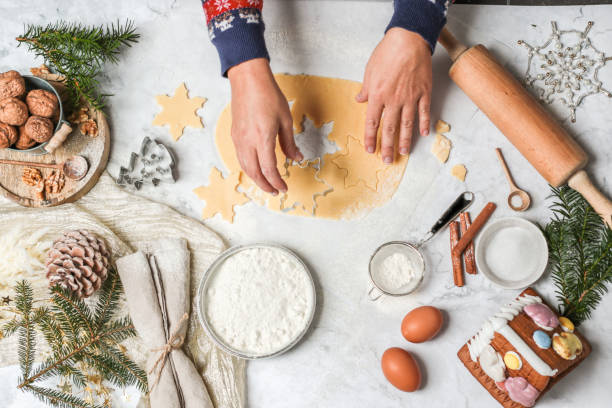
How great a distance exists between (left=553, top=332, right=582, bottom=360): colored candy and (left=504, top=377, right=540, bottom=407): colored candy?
10 centimetres

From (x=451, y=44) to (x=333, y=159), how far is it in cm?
39

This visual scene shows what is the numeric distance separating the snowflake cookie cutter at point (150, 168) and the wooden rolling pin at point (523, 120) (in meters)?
0.75

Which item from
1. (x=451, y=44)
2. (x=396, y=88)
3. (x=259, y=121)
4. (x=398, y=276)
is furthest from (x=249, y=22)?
(x=398, y=276)

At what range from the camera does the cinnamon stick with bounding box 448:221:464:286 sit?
1019mm

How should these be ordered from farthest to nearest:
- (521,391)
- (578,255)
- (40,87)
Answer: (40,87)
(578,255)
(521,391)

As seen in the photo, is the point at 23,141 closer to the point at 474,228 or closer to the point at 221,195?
the point at 221,195

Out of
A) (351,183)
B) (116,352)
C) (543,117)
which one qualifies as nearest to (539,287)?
(543,117)

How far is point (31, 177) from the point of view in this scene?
1.08m

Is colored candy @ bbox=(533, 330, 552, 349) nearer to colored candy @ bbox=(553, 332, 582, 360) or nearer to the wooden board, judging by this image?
colored candy @ bbox=(553, 332, 582, 360)

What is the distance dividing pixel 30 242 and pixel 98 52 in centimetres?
52

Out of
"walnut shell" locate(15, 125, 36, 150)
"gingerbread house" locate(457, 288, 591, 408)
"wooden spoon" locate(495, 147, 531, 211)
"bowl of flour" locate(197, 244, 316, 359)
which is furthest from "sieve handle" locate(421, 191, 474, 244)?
"walnut shell" locate(15, 125, 36, 150)

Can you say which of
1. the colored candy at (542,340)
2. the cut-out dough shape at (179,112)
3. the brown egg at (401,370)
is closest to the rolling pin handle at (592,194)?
the colored candy at (542,340)

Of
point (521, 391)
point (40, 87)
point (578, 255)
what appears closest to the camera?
point (521, 391)

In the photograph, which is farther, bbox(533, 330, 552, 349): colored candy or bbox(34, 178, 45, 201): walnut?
bbox(34, 178, 45, 201): walnut
